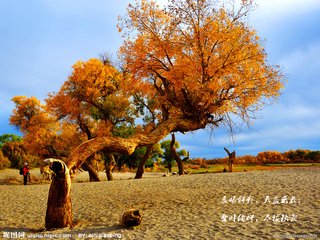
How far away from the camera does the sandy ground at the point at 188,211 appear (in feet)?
34.0

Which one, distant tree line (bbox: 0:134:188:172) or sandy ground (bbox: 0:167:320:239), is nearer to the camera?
sandy ground (bbox: 0:167:320:239)

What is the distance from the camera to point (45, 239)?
10578mm

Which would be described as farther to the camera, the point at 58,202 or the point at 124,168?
the point at 124,168

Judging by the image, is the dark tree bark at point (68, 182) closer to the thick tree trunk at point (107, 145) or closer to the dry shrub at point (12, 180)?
the thick tree trunk at point (107, 145)

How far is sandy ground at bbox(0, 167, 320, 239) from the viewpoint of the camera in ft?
34.0

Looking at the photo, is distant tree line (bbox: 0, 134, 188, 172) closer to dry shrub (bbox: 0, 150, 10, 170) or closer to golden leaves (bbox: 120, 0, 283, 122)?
dry shrub (bbox: 0, 150, 10, 170)

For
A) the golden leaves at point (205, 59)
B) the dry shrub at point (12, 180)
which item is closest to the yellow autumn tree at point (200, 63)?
the golden leaves at point (205, 59)

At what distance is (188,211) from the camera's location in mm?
13633

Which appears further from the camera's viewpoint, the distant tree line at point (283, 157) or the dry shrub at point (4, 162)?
the distant tree line at point (283, 157)

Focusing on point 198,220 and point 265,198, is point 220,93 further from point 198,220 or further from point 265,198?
point 198,220

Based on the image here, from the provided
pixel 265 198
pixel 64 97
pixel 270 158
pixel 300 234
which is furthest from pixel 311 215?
pixel 270 158

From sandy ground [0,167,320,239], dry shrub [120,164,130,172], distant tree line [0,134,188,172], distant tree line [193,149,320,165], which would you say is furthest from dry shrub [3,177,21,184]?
distant tree line [193,149,320,165]

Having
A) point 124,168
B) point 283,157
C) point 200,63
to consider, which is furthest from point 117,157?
point 200,63

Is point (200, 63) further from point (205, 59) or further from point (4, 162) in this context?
point (4, 162)
